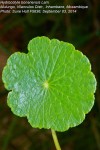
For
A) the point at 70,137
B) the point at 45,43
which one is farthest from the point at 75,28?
the point at 45,43

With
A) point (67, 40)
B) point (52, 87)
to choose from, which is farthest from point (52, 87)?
point (67, 40)

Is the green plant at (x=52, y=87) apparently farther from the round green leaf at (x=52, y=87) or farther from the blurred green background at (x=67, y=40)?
the blurred green background at (x=67, y=40)

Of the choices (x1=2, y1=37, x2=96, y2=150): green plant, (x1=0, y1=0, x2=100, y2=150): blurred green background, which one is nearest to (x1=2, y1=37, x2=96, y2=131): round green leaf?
(x1=2, y1=37, x2=96, y2=150): green plant

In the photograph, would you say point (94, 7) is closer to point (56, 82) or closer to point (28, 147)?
point (28, 147)

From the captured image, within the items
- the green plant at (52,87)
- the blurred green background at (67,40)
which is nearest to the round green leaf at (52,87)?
the green plant at (52,87)

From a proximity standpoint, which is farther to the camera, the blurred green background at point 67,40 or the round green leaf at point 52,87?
the blurred green background at point 67,40

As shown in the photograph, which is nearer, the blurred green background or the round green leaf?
the round green leaf

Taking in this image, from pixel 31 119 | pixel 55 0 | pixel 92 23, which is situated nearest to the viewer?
Answer: pixel 31 119

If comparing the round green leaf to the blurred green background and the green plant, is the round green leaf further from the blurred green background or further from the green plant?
the blurred green background
